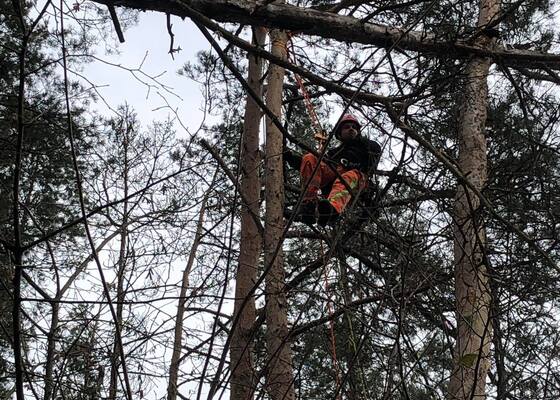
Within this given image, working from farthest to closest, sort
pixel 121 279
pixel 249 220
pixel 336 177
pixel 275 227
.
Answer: pixel 249 220 < pixel 336 177 < pixel 275 227 < pixel 121 279

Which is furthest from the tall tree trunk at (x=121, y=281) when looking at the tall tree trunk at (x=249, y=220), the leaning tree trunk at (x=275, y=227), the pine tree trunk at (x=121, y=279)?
the tall tree trunk at (x=249, y=220)

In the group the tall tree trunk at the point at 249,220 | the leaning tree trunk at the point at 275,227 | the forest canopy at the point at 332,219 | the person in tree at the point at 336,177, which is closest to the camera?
the forest canopy at the point at 332,219

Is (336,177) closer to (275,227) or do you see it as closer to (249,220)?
(275,227)

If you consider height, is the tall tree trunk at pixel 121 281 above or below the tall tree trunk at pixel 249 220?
below

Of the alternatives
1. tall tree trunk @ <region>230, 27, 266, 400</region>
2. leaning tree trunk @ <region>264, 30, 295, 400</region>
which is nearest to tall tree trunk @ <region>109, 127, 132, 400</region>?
leaning tree trunk @ <region>264, 30, 295, 400</region>

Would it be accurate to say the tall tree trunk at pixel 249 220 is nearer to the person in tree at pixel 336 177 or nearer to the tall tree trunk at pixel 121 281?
the person in tree at pixel 336 177

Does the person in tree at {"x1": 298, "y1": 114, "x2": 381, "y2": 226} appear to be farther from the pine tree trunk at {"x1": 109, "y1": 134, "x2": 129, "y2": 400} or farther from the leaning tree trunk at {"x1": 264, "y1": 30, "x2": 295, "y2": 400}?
the pine tree trunk at {"x1": 109, "y1": 134, "x2": 129, "y2": 400}

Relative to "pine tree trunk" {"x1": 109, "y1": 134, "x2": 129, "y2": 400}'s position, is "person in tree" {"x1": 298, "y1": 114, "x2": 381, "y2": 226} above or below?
above

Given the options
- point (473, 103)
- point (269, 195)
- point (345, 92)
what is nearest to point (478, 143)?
point (473, 103)

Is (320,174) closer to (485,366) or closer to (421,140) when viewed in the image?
(485,366)

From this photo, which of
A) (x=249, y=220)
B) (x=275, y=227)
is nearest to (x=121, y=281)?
(x=275, y=227)

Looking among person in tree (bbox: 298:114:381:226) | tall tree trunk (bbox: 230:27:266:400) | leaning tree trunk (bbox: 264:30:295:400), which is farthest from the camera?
tall tree trunk (bbox: 230:27:266:400)

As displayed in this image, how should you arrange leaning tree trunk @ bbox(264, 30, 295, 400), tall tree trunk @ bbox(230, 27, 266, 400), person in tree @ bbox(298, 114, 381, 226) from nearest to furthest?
leaning tree trunk @ bbox(264, 30, 295, 400)
person in tree @ bbox(298, 114, 381, 226)
tall tree trunk @ bbox(230, 27, 266, 400)

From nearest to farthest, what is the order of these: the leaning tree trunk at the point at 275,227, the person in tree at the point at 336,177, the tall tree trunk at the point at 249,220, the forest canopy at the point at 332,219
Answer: the forest canopy at the point at 332,219
the leaning tree trunk at the point at 275,227
the person in tree at the point at 336,177
the tall tree trunk at the point at 249,220
